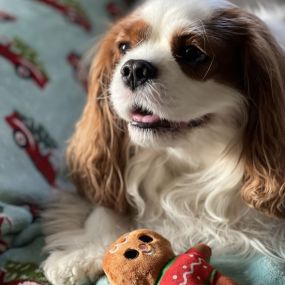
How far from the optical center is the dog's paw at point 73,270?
52.2 inches

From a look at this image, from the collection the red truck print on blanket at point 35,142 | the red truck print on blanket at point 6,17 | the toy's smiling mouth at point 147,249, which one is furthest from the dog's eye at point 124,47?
the red truck print on blanket at point 6,17

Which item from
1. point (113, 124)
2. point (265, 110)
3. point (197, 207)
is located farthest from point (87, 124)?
point (265, 110)

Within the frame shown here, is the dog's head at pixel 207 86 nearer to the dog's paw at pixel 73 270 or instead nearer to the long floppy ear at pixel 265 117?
the long floppy ear at pixel 265 117

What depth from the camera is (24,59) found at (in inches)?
74.7

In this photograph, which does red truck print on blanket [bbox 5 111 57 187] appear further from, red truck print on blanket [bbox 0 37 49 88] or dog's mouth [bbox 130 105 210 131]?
dog's mouth [bbox 130 105 210 131]

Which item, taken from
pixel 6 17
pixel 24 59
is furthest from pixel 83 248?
pixel 6 17

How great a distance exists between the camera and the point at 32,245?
1496 mm

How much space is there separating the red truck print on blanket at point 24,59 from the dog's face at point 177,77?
0.56 meters

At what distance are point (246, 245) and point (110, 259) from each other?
0.43m

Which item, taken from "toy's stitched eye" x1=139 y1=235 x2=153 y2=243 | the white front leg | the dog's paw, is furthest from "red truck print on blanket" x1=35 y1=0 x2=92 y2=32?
"toy's stitched eye" x1=139 y1=235 x2=153 y2=243

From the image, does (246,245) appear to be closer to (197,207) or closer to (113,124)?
(197,207)

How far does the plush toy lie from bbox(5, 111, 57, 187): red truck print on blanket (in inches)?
21.9

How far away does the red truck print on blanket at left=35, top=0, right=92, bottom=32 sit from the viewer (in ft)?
7.53

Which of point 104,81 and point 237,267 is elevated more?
point 104,81
